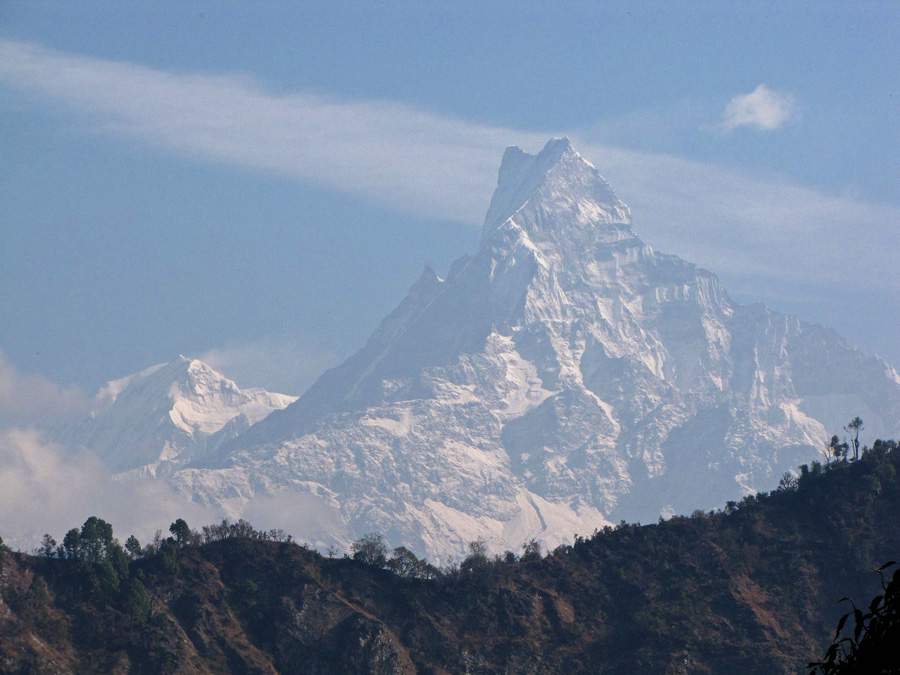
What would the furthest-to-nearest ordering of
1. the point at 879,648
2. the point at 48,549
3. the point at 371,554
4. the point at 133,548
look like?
1. the point at 371,554
2. the point at 133,548
3. the point at 48,549
4. the point at 879,648

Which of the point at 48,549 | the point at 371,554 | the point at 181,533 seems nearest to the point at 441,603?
the point at 371,554

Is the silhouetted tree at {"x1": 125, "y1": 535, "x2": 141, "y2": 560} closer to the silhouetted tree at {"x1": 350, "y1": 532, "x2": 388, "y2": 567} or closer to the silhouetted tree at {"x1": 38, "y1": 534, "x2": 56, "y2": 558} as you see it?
the silhouetted tree at {"x1": 38, "y1": 534, "x2": 56, "y2": 558}

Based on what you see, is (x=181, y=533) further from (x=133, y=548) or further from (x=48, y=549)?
(x=48, y=549)

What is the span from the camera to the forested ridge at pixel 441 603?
15500 cm

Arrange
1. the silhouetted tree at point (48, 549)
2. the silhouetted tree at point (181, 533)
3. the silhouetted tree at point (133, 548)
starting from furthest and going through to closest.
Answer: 1. the silhouetted tree at point (133, 548)
2. the silhouetted tree at point (181, 533)
3. the silhouetted tree at point (48, 549)

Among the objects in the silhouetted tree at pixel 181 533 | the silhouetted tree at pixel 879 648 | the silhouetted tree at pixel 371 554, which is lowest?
the silhouetted tree at pixel 879 648

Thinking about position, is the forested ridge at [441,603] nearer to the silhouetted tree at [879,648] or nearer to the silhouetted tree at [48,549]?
the silhouetted tree at [48,549]

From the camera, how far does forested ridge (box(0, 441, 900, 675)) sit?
155000 millimetres

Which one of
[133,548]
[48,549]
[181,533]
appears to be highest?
[181,533]

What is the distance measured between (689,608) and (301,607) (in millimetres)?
55324

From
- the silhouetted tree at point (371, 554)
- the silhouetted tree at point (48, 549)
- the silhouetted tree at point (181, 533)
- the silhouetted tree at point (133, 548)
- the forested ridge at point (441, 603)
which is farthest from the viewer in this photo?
the silhouetted tree at point (371, 554)

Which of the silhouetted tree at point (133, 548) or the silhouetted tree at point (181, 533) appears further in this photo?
the silhouetted tree at point (133, 548)

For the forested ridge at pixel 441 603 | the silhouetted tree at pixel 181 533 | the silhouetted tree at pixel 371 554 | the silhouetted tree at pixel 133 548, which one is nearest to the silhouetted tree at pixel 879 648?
the forested ridge at pixel 441 603

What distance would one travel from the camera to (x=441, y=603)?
172750 mm
